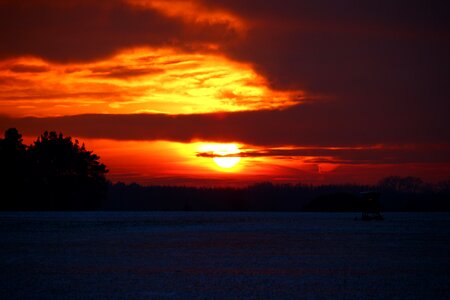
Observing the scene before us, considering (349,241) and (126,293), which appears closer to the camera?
(126,293)

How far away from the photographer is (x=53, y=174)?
3861 inches

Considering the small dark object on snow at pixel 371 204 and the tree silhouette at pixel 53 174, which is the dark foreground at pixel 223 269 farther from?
the tree silhouette at pixel 53 174

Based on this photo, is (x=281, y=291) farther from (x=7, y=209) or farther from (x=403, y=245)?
(x=7, y=209)

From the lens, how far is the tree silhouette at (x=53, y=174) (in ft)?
312

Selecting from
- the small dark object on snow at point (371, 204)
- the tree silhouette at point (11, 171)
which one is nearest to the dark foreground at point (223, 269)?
the small dark object on snow at point (371, 204)

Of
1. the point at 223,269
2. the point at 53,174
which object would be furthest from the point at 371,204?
the point at 223,269

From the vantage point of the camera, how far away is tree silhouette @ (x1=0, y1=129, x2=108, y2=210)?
312ft

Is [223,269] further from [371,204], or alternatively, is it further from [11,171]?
[11,171]

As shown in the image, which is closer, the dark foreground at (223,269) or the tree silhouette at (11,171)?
the dark foreground at (223,269)

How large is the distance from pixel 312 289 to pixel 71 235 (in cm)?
2623

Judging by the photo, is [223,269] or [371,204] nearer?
[223,269]

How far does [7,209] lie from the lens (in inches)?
3770

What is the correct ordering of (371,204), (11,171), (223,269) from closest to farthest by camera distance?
(223,269)
(371,204)
(11,171)

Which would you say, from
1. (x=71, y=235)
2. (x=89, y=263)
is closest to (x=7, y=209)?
(x=71, y=235)
